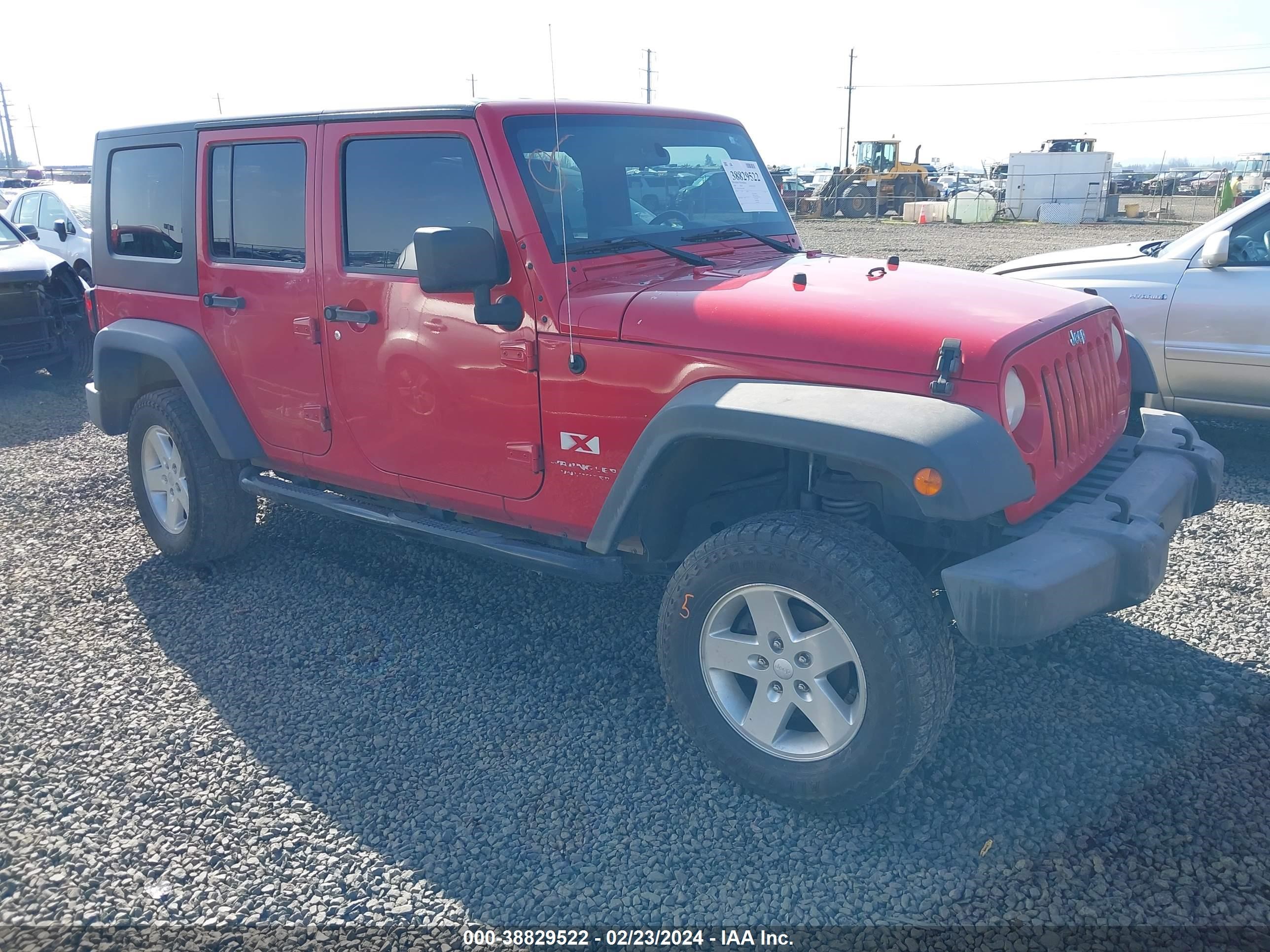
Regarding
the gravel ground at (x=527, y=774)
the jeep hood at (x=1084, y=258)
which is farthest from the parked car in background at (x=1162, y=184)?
the gravel ground at (x=527, y=774)

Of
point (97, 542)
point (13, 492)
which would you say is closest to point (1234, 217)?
point (97, 542)

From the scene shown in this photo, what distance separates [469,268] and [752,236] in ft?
4.56

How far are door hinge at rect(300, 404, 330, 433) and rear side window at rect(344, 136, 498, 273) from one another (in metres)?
0.61

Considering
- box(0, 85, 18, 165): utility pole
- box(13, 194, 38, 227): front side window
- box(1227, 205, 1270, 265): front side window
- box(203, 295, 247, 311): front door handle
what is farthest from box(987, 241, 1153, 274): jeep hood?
box(0, 85, 18, 165): utility pole

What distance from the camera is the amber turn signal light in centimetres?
239

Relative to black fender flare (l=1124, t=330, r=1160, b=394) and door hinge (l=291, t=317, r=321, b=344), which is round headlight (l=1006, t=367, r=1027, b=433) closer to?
black fender flare (l=1124, t=330, r=1160, b=394)

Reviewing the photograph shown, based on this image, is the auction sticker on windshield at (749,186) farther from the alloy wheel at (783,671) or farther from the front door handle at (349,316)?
the alloy wheel at (783,671)

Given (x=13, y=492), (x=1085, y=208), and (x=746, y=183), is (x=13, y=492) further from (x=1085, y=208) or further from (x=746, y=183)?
(x=1085, y=208)

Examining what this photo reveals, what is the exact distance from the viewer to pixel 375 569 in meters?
4.70

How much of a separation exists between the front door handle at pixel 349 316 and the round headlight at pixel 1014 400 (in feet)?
7.27

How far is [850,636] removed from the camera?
2.61 metres

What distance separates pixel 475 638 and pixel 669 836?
4.84 ft

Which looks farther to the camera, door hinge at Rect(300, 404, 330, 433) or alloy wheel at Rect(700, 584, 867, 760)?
door hinge at Rect(300, 404, 330, 433)

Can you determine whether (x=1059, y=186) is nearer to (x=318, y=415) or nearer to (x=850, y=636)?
(x=318, y=415)
